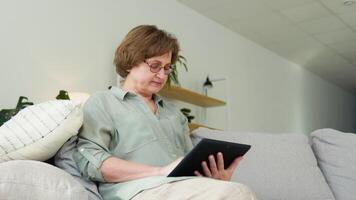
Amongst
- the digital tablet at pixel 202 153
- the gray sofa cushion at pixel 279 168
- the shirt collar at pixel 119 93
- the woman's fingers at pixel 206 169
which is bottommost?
the gray sofa cushion at pixel 279 168

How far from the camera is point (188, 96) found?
347 cm

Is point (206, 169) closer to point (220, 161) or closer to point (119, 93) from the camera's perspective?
point (220, 161)

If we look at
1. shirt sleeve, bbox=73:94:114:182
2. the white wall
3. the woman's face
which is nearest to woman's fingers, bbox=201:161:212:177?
shirt sleeve, bbox=73:94:114:182

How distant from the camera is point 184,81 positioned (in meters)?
3.67

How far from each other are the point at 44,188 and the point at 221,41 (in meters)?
3.48

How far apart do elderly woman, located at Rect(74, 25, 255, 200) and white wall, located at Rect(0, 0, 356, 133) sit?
1216mm

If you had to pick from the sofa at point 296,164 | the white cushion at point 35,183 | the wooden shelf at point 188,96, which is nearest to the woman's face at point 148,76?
the sofa at point 296,164

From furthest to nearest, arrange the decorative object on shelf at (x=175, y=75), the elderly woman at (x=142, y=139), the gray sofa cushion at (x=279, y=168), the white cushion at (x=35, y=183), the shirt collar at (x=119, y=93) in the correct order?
the decorative object on shelf at (x=175, y=75), the gray sofa cushion at (x=279, y=168), the shirt collar at (x=119, y=93), the elderly woman at (x=142, y=139), the white cushion at (x=35, y=183)

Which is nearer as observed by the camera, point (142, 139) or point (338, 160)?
point (142, 139)

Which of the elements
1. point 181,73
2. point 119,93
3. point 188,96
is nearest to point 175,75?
point 188,96

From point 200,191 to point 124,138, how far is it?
40cm

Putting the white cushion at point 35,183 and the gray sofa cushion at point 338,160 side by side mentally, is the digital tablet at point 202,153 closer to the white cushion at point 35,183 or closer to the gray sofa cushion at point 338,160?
the white cushion at point 35,183

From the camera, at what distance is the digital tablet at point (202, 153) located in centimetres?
110

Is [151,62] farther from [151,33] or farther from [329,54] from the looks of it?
[329,54]
